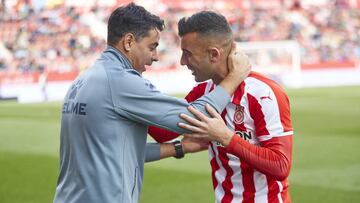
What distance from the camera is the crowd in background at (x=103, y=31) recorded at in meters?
24.6

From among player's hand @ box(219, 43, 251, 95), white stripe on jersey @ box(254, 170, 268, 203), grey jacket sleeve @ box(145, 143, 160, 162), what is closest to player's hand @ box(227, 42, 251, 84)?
player's hand @ box(219, 43, 251, 95)

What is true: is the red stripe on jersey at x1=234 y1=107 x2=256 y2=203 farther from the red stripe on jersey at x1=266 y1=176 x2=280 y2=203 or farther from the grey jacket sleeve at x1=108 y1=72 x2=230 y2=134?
the grey jacket sleeve at x1=108 y1=72 x2=230 y2=134

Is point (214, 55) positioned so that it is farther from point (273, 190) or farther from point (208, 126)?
point (273, 190)

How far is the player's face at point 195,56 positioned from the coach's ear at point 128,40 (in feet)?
1.13

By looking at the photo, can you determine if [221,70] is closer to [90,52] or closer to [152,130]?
[152,130]

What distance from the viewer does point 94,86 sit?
281 cm

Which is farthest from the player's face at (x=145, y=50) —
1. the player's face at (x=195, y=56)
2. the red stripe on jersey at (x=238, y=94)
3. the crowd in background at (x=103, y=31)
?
the crowd in background at (x=103, y=31)

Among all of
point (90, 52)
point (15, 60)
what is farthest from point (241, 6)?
point (15, 60)

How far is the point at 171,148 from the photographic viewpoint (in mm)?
3389

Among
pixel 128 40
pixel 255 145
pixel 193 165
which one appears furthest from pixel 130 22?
pixel 193 165

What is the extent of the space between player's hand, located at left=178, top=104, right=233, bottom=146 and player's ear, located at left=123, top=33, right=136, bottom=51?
1.30 feet

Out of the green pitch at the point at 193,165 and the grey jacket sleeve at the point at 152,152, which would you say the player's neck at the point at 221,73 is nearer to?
the grey jacket sleeve at the point at 152,152

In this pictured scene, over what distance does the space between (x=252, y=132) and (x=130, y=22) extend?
0.81 m

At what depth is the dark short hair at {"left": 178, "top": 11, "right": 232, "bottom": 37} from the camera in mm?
3088
